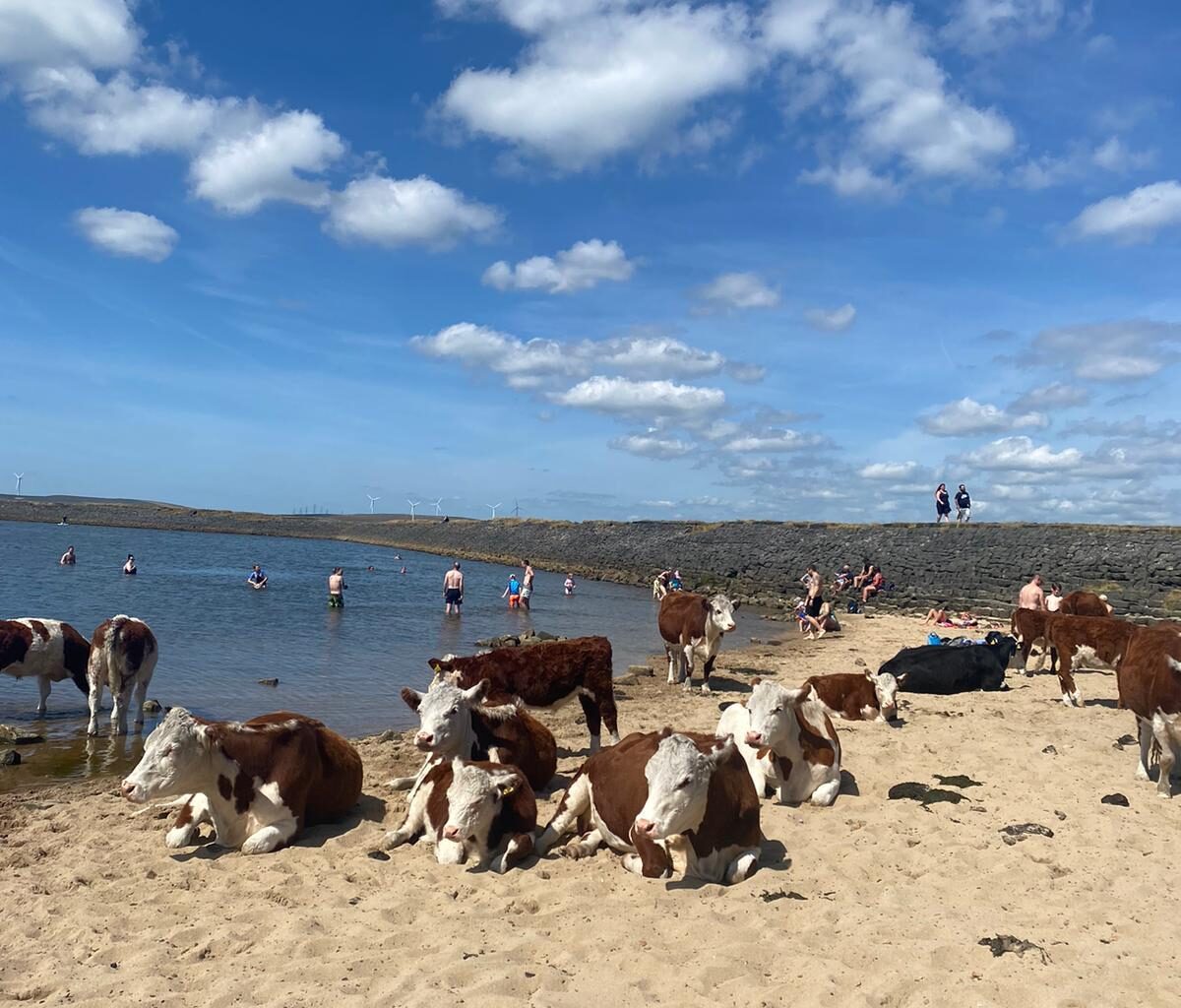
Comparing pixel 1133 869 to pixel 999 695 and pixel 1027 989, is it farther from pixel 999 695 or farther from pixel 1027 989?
pixel 999 695

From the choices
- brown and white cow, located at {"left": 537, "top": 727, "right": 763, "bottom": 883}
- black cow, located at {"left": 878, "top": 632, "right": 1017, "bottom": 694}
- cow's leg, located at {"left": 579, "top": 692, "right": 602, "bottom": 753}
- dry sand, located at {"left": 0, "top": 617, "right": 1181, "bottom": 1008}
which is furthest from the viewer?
black cow, located at {"left": 878, "top": 632, "right": 1017, "bottom": 694}

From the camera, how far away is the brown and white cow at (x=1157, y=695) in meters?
8.65

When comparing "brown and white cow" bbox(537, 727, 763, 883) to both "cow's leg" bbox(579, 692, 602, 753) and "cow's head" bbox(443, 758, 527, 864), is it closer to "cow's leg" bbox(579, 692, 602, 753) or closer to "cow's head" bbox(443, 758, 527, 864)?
"cow's head" bbox(443, 758, 527, 864)

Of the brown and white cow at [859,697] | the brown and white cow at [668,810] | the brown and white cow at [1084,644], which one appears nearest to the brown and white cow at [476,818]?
the brown and white cow at [668,810]

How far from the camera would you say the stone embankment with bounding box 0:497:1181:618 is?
3195 centimetres

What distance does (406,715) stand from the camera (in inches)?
554

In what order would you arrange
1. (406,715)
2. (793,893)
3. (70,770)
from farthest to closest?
(406,715) → (70,770) → (793,893)

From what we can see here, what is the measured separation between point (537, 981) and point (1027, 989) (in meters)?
2.66

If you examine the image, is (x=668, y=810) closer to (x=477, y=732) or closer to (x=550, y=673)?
(x=477, y=732)

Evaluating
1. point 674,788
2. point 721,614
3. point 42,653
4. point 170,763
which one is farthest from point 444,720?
point 42,653

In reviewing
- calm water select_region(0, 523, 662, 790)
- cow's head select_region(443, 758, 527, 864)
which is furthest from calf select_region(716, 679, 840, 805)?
calm water select_region(0, 523, 662, 790)

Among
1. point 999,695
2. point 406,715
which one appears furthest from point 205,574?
point 999,695

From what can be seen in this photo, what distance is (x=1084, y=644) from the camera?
43.6 ft

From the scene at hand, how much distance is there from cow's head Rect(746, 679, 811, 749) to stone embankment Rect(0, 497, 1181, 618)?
22.5 m
